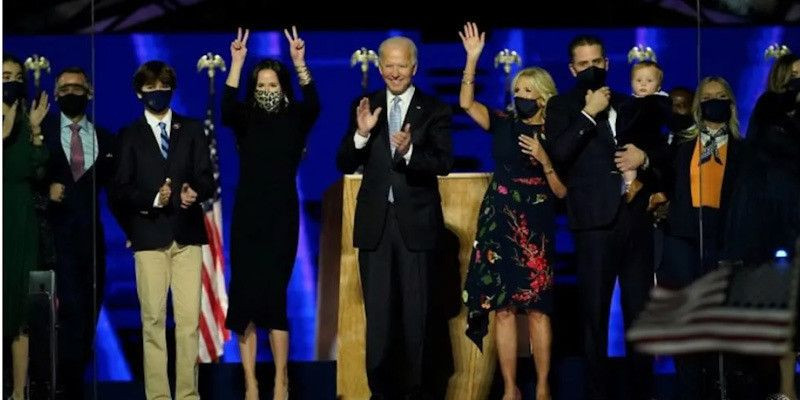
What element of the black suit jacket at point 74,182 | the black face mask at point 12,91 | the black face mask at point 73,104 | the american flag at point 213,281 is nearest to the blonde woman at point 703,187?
the american flag at point 213,281

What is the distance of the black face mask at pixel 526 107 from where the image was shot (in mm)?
7031

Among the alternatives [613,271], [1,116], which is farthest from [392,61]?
[1,116]

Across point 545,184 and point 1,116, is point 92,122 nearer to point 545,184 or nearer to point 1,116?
point 1,116

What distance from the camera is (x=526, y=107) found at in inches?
277

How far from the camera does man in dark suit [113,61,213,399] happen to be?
718 centimetres

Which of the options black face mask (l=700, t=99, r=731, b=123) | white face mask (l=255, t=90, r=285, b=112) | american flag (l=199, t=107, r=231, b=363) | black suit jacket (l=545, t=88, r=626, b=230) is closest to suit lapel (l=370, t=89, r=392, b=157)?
white face mask (l=255, t=90, r=285, b=112)

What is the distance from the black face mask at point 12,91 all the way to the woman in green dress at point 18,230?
35 millimetres

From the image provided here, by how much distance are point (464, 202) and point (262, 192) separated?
2.83 feet

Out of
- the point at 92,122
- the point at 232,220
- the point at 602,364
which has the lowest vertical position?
the point at 602,364

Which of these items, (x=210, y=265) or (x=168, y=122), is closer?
(x=168, y=122)

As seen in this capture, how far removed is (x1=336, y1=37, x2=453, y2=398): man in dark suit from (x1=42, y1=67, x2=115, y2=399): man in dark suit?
4.06 feet

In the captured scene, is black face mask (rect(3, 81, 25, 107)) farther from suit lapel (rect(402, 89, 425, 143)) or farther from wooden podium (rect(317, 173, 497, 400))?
suit lapel (rect(402, 89, 425, 143))

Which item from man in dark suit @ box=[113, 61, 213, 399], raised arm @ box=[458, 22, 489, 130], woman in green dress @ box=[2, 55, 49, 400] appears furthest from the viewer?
woman in green dress @ box=[2, 55, 49, 400]

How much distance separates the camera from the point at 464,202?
727 cm
